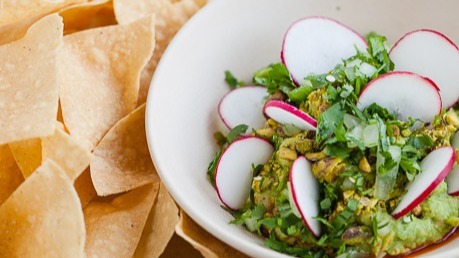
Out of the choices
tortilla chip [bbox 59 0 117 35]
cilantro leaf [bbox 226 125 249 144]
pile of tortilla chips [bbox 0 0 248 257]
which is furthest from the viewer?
tortilla chip [bbox 59 0 117 35]

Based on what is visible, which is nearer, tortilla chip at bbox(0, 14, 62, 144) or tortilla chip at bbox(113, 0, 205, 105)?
tortilla chip at bbox(0, 14, 62, 144)

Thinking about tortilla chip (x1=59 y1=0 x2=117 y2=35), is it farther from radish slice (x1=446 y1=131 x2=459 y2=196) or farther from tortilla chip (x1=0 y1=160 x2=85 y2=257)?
radish slice (x1=446 y1=131 x2=459 y2=196)

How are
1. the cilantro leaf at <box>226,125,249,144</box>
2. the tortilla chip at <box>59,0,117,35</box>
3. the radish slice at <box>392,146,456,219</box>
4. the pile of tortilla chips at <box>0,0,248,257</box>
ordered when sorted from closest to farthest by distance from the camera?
the radish slice at <box>392,146,456,219</box>, the pile of tortilla chips at <box>0,0,248,257</box>, the cilantro leaf at <box>226,125,249,144</box>, the tortilla chip at <box>59,0,117,35</box>

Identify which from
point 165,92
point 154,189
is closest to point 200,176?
point 154,189

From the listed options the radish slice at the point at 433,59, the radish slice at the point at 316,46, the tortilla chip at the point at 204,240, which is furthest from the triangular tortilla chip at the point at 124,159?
the radish slice at the point at 433,59

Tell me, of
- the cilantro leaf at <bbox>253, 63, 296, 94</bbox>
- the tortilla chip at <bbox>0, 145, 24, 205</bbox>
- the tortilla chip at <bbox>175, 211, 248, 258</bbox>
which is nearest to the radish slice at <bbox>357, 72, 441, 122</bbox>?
the cilantro leaf at <bbox>253, 63, 296, 94</bbox>

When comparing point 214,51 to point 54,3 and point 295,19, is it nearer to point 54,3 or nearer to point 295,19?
point 295,19
